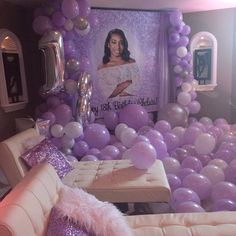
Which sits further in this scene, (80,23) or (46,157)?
(80,23)

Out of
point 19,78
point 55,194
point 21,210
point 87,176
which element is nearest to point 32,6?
point 19,78

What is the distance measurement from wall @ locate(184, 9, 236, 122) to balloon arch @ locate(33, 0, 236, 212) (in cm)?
67

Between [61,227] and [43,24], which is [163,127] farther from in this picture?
[61,227]

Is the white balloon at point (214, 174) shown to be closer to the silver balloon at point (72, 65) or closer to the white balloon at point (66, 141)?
the white balloon at point (66, 141)

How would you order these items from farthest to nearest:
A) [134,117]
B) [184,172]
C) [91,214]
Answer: [134,117]
[184,172]
[91,214]

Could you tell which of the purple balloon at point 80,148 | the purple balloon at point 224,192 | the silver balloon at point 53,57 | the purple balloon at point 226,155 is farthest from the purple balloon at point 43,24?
the purple balloon at point 224,192

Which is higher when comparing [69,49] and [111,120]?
[69,49]

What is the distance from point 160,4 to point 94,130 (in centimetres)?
179

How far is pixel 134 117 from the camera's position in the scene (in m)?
3.78

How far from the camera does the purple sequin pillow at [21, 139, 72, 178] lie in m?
2.06

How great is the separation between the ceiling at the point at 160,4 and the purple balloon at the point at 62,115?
47.6 inches

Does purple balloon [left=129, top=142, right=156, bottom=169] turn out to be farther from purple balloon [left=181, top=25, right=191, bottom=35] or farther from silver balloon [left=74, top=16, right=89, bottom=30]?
purple balloon [left=181, top=25, right=191, bottom=35]

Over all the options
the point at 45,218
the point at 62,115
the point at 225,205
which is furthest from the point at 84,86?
the point at 45,218

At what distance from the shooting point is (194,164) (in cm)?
275
